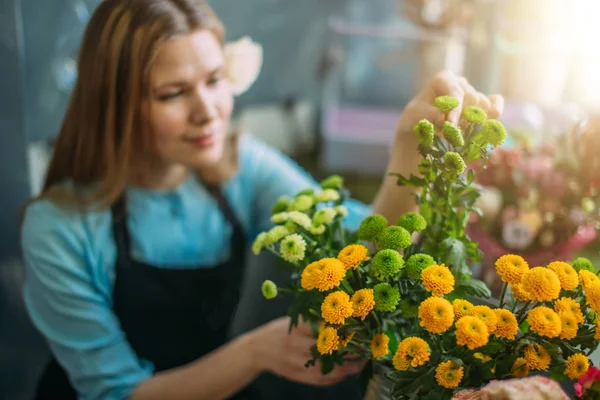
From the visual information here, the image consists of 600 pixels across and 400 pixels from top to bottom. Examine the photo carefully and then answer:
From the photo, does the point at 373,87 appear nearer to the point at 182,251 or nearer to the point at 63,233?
the point at 182,251

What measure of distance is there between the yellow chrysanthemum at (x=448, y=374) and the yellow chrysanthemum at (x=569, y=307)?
3.6 inches

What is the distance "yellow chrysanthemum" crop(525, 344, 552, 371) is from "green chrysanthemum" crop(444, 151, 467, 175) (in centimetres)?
16

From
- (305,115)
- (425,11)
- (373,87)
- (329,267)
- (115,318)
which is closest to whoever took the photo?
(329,267)

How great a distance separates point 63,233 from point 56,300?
0.35ft

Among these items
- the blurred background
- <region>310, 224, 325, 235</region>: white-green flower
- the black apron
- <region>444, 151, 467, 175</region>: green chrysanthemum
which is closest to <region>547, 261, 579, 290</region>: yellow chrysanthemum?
<region>444, 151, 467, 175</region>: green chrysanthemum

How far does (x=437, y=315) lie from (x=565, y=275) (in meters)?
0.11

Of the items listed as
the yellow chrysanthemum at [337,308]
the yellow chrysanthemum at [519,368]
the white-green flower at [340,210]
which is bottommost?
the yellow chrysanthemum at [519,368]

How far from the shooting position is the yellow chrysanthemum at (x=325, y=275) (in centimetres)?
48

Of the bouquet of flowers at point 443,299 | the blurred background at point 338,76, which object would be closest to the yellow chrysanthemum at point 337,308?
the bouquet of flowers at point 443,299

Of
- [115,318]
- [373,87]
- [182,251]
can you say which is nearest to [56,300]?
[115,318]

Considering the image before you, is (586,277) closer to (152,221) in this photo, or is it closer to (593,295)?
(593,295)

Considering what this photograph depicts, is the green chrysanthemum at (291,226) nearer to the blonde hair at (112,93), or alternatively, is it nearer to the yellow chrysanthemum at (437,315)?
the yellow chrysanthemum at (437,315)

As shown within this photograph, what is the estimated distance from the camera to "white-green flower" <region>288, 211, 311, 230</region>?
0.57 m

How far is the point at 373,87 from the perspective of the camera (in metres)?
1.83
